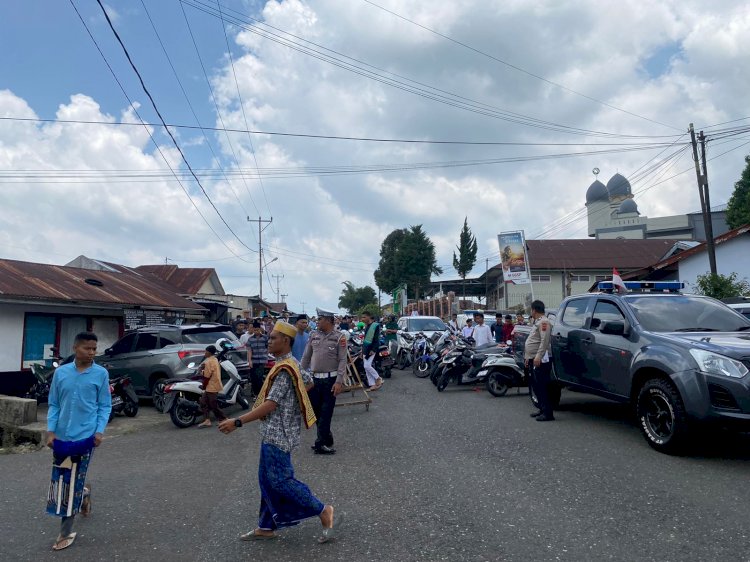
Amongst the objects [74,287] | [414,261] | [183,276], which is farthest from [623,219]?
[74,287]

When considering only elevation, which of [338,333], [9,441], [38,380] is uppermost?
[338,333]

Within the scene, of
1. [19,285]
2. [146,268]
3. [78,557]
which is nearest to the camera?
[78,557]

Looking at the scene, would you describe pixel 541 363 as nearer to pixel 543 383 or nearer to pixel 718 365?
pixel 543 383

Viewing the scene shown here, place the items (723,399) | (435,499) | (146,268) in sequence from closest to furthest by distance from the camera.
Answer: (435,499) < (723,399) < (146,268)

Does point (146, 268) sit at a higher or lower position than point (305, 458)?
higher

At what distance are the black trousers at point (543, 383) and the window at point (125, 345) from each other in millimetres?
8438

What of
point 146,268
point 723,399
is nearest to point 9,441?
point 723,399

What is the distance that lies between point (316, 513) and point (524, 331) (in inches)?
350

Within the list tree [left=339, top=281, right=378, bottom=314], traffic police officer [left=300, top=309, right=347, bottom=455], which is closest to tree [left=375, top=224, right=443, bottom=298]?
tree [left=339, top=281, right=378, bottom=314]

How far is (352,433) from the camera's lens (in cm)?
892

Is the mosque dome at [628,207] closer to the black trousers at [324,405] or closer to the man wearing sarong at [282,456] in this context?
the black trousers at [324,405]

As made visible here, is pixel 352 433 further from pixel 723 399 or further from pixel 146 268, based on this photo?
pixel 146 268

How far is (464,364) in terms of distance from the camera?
45.0ft

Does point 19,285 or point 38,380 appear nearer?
point 38,380
